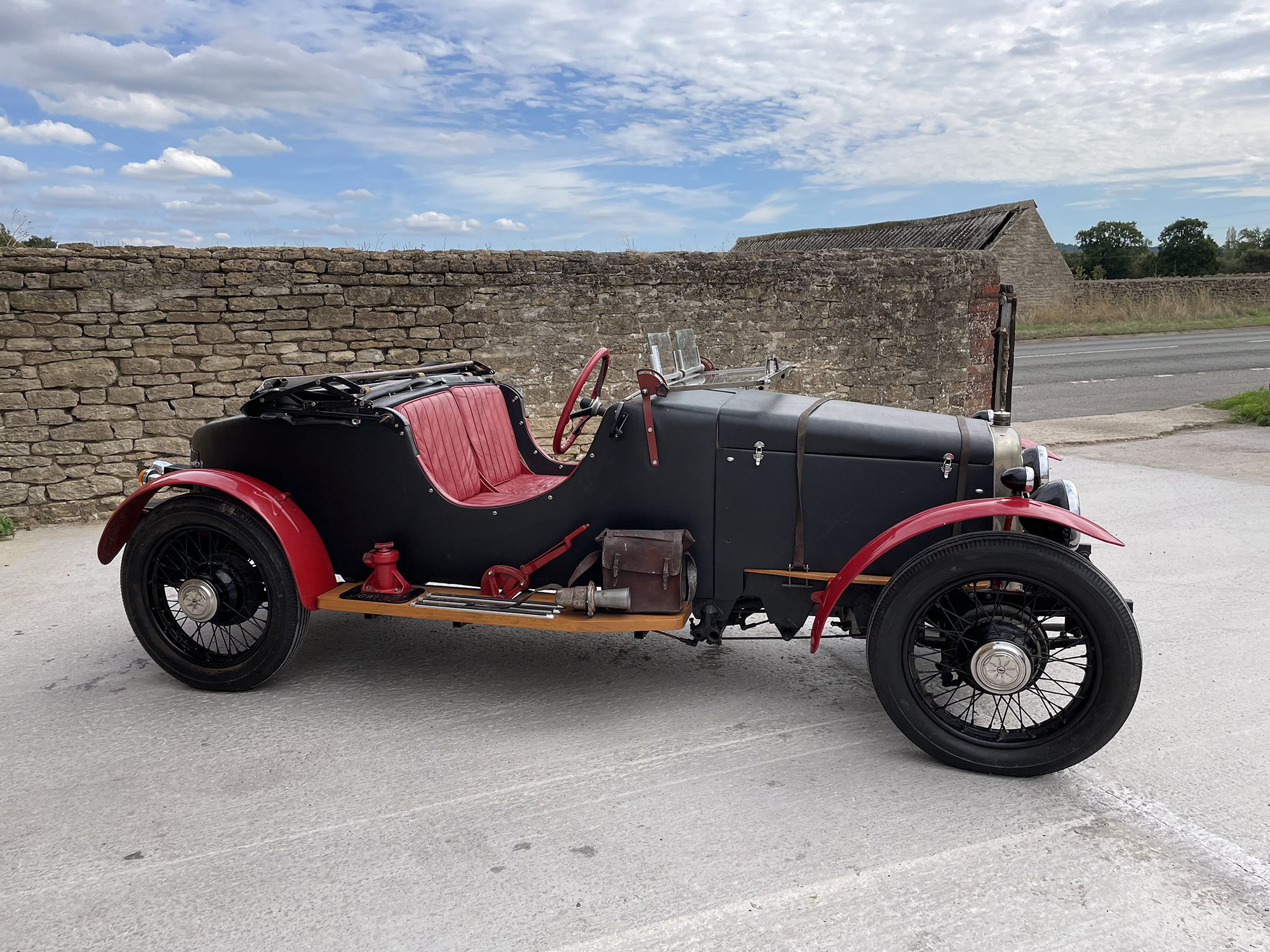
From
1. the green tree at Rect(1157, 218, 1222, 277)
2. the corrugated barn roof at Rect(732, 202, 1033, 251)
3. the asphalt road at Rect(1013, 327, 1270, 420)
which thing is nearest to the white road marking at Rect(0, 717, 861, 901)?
the asphalt road at Rect(1013, 327, 1270, 420)

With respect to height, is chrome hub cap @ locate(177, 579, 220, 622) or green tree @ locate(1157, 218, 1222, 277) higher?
green tree @ locate(1157, 218, 1222, 277)

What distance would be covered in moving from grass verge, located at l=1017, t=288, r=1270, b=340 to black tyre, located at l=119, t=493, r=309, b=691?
2258 centimetres

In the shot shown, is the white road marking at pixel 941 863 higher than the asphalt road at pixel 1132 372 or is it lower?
lower

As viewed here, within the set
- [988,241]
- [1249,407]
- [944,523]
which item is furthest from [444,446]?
[988,241]

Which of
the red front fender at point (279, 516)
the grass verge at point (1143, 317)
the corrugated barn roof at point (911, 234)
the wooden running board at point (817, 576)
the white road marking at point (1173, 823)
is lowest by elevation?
the white road marking at point (1173, 823)

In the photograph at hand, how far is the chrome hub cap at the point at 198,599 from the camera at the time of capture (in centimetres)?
337

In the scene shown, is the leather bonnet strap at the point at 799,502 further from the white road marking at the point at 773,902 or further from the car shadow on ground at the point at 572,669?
the white road marking at the point at 773,902

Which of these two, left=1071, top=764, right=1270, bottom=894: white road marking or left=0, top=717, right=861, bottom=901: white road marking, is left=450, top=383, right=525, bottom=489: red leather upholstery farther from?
left=1071, top=764, right=1270, bottom=894: white road marking

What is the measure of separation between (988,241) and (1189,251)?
102 ft

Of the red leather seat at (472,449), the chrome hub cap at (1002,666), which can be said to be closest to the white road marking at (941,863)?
the chrome hub cap at (1002,666)

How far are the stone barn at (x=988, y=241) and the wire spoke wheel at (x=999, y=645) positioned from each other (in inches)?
229

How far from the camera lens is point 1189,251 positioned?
41.0m

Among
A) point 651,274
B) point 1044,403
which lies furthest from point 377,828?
point 1044,403

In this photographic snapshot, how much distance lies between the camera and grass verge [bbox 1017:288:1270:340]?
77.7 ft
